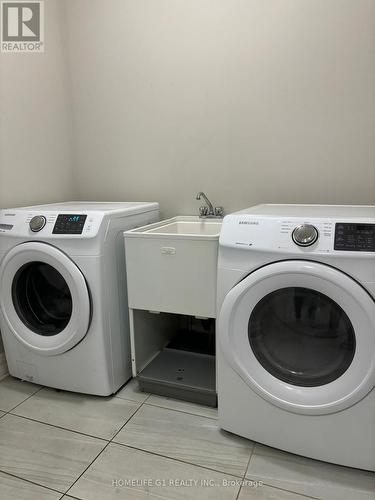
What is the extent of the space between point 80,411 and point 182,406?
46 centimetres

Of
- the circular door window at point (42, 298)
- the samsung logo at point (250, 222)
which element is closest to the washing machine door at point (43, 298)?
the circular door window at point (42, 298)

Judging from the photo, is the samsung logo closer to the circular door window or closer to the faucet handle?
the faucet handle

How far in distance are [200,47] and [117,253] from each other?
46.6 inches

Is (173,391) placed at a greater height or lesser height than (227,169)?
lesser

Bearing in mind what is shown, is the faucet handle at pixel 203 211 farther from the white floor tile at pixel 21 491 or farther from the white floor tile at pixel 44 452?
the white floor tile at pixel 21 491

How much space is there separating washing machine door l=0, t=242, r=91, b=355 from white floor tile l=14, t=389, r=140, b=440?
0.79ft

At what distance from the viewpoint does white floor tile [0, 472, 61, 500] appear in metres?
1.19

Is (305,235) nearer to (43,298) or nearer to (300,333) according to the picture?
(300,333)

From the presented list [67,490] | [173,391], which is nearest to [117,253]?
[173,391]

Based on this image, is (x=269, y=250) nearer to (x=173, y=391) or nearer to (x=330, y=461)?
(x=330, y=461)

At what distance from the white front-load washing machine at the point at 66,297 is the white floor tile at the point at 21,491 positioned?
48 centimetres

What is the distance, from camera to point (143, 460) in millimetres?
1330

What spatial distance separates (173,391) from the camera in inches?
66.4

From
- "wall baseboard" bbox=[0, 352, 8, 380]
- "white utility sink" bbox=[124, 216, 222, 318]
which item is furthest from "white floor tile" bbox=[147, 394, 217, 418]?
"wall baseboard" bbox=[0, 352, 8, 380]
